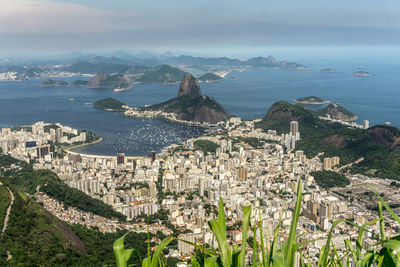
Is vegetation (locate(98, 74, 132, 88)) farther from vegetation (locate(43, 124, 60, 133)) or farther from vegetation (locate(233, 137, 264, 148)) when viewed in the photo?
vegetation (locate(233, 137, 264, 148))

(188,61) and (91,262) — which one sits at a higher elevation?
(188,61)

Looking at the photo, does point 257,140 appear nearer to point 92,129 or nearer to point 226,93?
point 92,129

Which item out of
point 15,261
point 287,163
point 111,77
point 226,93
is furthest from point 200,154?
point 111,77

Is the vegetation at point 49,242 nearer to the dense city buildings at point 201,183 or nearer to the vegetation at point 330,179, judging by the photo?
the dense city buildings at point 201,183

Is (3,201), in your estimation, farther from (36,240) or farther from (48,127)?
(48,127)

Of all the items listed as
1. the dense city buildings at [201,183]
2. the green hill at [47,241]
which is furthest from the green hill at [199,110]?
the green hill at [47,241]

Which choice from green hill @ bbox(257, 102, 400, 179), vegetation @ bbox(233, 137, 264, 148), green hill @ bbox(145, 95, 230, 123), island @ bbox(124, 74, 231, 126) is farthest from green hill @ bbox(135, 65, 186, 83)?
green hill @ bbox(257, 102, 400, 179)
